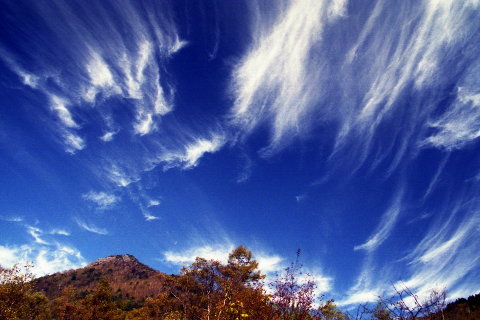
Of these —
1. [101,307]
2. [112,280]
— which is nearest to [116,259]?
[112,280]

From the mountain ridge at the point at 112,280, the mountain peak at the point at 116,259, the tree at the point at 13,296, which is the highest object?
the mountain peak at the point at 116,259

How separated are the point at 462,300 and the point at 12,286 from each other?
52.5 meters

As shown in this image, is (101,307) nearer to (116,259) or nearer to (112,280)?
(112,280)

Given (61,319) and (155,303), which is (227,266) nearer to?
(155,303)

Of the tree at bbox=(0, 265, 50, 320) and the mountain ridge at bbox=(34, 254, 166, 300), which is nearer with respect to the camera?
the tree at bbox=(0, 265, 50, 320)

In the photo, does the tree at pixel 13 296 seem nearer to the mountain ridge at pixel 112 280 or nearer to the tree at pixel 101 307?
the tree at pixel 101 307

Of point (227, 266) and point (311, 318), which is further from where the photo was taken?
point (227, 266)

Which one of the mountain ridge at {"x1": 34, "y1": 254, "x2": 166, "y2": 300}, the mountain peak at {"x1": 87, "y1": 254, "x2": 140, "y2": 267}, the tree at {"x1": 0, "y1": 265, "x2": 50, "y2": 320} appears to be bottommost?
the tree at {"x1": 0, "y1": 265, "x2": 50, "y2": 320}

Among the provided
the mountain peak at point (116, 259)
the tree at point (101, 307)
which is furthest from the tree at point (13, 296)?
the mountain peak at point (116, 259)

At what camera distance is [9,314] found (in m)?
29.3

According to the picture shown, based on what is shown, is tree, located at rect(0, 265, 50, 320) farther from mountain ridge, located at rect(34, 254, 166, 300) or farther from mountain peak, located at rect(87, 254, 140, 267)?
mountain peak, located at rect(87, 254, 140, 267)

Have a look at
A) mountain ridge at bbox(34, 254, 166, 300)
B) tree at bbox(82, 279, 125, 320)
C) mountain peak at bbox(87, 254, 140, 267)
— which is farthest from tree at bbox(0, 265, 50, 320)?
mountain peak at bbox(87, 254, 140, 267)

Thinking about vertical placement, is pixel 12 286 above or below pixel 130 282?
below

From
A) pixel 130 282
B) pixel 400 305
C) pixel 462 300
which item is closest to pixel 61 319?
pixel 400 305
